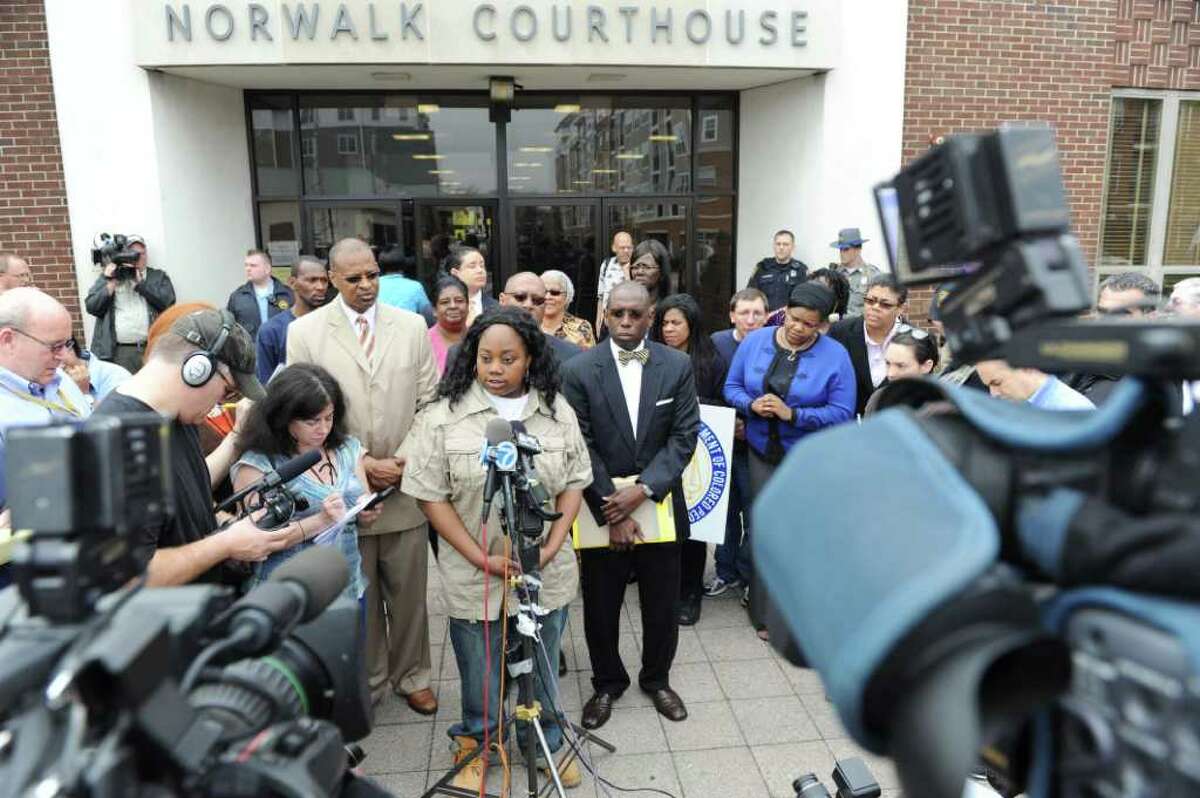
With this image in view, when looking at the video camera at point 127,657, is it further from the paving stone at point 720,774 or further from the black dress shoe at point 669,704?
the black dress shoe at point 669,704

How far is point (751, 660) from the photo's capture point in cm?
419

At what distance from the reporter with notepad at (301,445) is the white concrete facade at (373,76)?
5390 millimetres

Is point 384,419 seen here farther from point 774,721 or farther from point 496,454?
point 774,721

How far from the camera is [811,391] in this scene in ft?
14.0

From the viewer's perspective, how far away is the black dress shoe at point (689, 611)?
15.2ft

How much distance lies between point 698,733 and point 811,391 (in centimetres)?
185

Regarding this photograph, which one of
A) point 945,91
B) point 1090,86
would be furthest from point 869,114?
point 1090,86

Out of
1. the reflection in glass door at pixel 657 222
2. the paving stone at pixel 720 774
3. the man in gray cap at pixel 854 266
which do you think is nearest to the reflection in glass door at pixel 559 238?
the reflection in glass door at pixel 657 222

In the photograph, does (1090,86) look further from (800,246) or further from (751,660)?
(751,660)

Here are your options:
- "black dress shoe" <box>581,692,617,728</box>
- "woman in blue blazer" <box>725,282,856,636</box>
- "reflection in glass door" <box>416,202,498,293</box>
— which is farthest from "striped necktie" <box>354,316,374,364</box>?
"reflection in glass door" <box>416,202,498,293</box>

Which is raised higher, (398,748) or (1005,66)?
(1005,66)

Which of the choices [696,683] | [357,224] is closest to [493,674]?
[696,683]

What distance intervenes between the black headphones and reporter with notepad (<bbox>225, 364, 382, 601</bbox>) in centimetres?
50

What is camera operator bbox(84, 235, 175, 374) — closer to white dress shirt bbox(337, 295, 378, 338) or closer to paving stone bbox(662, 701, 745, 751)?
white dress shirt bbox(337, 295, 378, 338)
